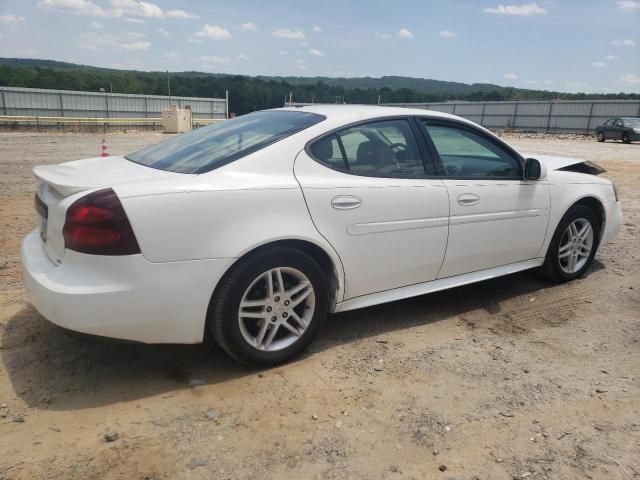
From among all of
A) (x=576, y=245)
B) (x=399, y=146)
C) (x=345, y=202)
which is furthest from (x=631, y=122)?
(x=345, y=202)

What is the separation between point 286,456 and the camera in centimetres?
238

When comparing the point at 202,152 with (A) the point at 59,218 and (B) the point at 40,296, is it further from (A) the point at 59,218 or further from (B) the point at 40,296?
(B) the point at 40,296

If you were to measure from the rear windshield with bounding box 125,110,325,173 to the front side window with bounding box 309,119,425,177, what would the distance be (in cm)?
22

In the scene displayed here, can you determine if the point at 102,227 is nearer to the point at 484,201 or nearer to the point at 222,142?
the point at 222,142

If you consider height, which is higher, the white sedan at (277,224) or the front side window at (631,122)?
the front side window at (631,122)

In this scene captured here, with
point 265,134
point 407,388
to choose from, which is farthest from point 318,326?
point 265,134

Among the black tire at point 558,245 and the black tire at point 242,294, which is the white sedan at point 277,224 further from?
the black tire at point 558,245

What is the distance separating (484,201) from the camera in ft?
12.8

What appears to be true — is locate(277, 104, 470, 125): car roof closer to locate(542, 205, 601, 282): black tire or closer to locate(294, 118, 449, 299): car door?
locate(294, 118, 449, 299): car door

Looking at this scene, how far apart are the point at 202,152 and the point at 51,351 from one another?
1.55 meters

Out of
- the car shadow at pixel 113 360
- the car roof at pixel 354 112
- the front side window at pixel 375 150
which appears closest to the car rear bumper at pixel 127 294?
the car shadow at pixel 113 360

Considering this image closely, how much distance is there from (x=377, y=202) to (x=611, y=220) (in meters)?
2.93

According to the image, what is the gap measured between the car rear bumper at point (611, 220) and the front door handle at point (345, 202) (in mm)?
2939

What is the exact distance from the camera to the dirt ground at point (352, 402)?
235cm
